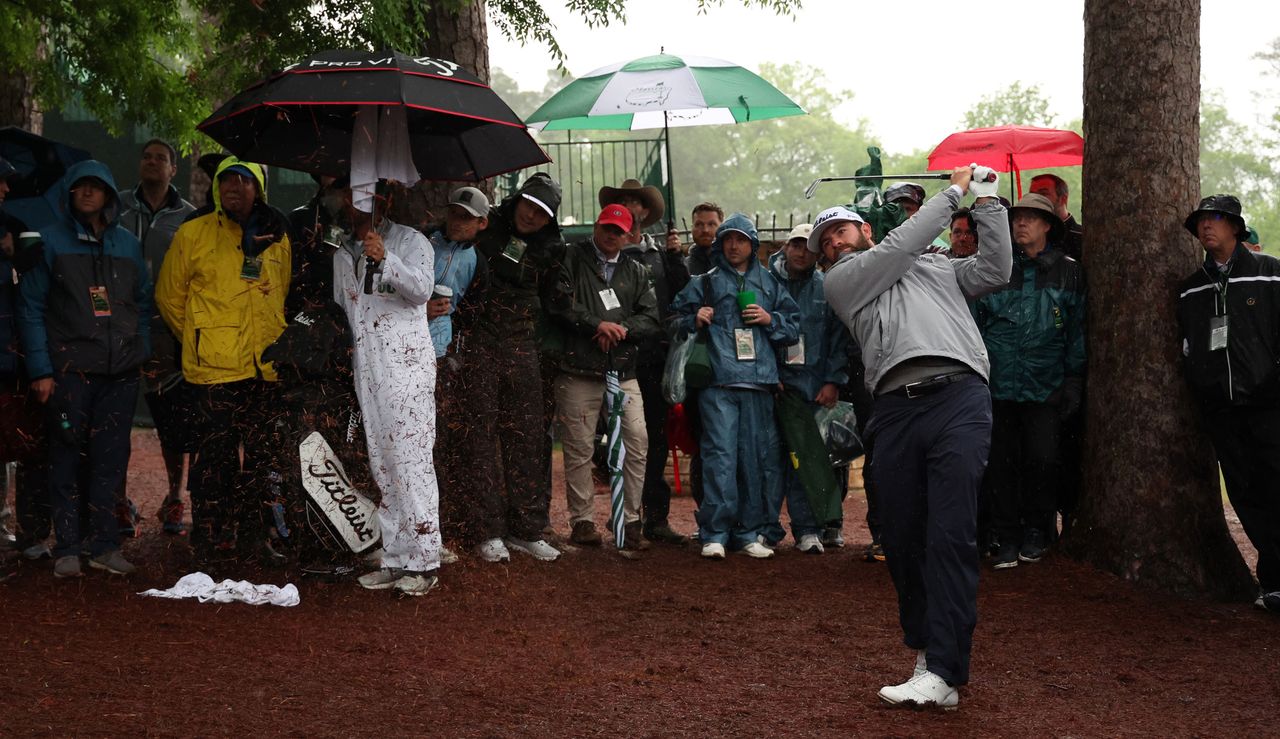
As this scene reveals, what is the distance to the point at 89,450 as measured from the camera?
730 centimetres

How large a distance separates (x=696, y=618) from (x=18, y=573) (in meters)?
3.72

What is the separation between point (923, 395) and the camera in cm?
539

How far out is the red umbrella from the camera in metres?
10.3

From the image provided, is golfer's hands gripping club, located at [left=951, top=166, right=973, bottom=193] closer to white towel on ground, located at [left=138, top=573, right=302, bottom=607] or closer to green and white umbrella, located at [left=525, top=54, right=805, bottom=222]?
white towel on ground, located at [left=138, top=573, right=302, bottom=607]

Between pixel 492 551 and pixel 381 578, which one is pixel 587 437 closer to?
pixel 492 551

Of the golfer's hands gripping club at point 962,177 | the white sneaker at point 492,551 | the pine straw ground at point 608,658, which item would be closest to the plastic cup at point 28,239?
the pine straw ground at point 608,658

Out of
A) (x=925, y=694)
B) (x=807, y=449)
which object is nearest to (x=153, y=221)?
(x=807, y=449)

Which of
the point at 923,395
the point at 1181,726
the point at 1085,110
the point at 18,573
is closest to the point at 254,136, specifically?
the point at 18,573

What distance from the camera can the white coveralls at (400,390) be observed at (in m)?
6.85

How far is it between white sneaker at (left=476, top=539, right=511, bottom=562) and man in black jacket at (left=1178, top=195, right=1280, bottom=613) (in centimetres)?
408

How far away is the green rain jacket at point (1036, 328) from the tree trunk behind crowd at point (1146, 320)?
122 millimetres

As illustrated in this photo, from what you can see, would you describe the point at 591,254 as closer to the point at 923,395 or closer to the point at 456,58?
the point at 456,58

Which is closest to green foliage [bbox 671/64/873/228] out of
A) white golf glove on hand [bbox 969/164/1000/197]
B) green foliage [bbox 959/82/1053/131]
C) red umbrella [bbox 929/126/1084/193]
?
green foliage [bbox 959/82/1053/131]

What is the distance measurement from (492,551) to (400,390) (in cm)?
153
